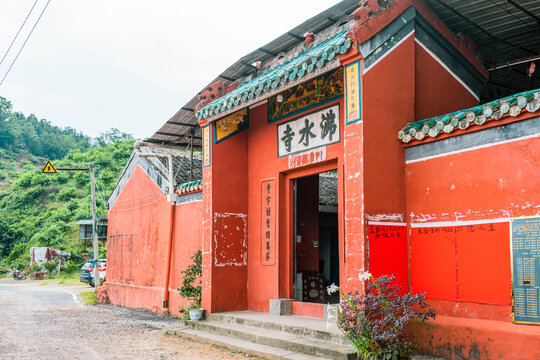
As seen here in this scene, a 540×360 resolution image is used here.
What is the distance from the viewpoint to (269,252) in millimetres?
8242

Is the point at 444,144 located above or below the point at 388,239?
above

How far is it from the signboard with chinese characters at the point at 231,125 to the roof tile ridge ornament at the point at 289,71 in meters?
0.26

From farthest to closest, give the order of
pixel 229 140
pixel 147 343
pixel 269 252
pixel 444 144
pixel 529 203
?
1. pixel 229 140
2. pixel 269 252
3. pixel 147 343
4. pixel 444 144
5. pixel 529 203

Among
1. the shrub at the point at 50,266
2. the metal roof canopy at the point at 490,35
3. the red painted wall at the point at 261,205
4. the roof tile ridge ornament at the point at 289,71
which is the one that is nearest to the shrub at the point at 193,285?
the red painted wall at the point at 261,205

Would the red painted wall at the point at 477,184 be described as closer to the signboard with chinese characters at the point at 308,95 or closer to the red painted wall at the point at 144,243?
the signboard with chinese characters at the point at 308,95

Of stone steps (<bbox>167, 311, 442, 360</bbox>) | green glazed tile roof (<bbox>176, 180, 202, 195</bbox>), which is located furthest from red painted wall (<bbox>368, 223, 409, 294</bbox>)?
green glazed tile roof (<bbox>176, 180, 202, 195</bbox>)

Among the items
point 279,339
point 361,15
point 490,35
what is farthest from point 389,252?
point 490,35

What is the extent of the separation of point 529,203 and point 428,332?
1.86 metres

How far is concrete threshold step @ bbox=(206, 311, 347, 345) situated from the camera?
19.7 feet

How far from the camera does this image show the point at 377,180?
5918 millimetres

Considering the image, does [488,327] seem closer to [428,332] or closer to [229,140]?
[428,332]

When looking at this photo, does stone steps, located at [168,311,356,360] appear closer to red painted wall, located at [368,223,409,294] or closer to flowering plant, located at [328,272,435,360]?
flowering plant, located at [328,272,435,360]

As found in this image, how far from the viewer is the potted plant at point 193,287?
28.8 ft

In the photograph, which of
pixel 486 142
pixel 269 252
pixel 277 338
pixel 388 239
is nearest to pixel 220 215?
pixel 269 252
